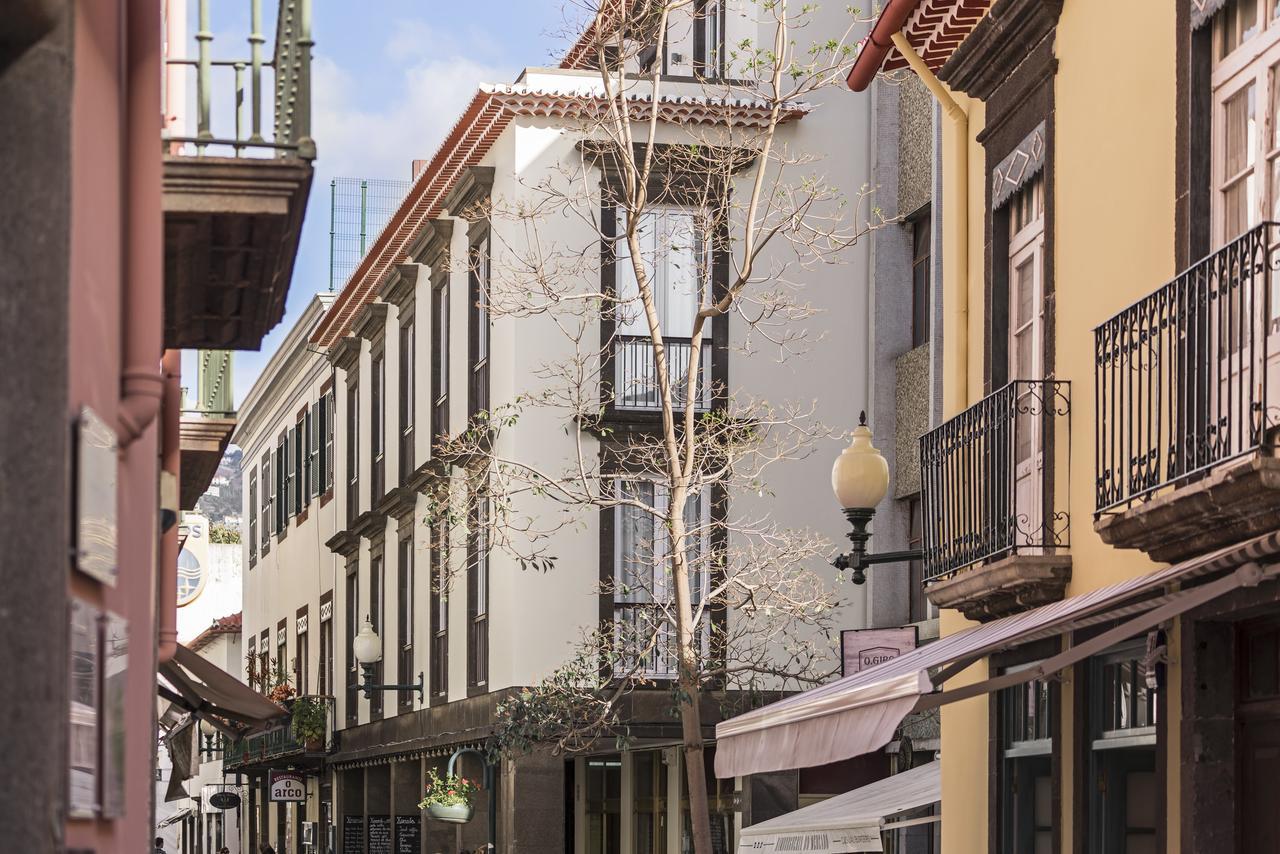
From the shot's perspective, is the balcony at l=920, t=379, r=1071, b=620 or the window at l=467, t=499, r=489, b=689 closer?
the balcony at l=920, t=379, r=1071, b=620

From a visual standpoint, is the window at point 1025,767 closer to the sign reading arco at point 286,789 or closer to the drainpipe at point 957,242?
the drainpipe at point 957,242

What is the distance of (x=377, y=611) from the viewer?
33.4 m

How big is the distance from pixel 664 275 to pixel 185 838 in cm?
4522

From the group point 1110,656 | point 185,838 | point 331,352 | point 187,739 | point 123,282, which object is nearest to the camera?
point 123,282

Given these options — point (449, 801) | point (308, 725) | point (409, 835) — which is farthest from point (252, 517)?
point (449, 801)

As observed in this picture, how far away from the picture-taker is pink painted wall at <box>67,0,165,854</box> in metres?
5.54

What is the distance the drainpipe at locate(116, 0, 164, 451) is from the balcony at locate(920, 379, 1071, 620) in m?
6.05

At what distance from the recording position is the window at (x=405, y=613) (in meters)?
30.5

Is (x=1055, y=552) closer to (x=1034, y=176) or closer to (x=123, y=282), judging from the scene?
(x=1034, y=176)

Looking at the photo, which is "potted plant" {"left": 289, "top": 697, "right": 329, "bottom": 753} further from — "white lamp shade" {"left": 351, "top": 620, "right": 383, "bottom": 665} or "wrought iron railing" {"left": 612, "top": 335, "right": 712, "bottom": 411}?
"wrought iron railing" {"left": 612, "top": 335, "right": 712, "bottom": 411}

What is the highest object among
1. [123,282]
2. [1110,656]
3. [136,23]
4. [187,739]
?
[136,23]

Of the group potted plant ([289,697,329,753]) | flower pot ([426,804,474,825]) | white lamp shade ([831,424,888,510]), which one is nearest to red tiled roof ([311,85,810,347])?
white lamp shade ([831,424,888,510])

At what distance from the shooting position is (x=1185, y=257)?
10039mm

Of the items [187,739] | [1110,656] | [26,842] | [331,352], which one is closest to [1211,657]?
[1110,656]
